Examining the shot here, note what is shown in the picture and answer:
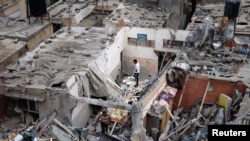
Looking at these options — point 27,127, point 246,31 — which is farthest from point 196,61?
point 27,127

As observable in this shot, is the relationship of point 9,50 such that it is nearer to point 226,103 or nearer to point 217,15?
point 226,103

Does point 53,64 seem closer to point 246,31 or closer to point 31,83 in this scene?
point 31,83

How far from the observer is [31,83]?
2091 cm

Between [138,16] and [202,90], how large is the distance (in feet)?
30.7

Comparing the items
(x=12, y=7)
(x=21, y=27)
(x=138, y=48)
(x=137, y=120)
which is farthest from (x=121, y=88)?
(x=12, y=7)

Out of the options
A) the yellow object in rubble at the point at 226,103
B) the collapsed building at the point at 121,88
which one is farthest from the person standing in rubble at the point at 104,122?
the yellow object in rubble at the point at 226,103

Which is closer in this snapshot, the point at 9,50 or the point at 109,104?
the point at 109,104

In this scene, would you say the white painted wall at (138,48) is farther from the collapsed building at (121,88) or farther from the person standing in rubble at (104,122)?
the person standing in rubble at (104,122)

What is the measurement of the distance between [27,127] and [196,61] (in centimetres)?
927

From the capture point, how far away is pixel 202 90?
2189cm

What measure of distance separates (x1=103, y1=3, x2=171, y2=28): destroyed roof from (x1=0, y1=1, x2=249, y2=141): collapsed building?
1.48m

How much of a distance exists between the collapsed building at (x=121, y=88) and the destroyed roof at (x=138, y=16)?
1.48 m

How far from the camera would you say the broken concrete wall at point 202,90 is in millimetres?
21266

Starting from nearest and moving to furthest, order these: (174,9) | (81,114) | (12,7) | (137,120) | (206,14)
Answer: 1. (137,120)
2. (81,114)
3. (206,14)
4. (174,9)
5. (12,7)
